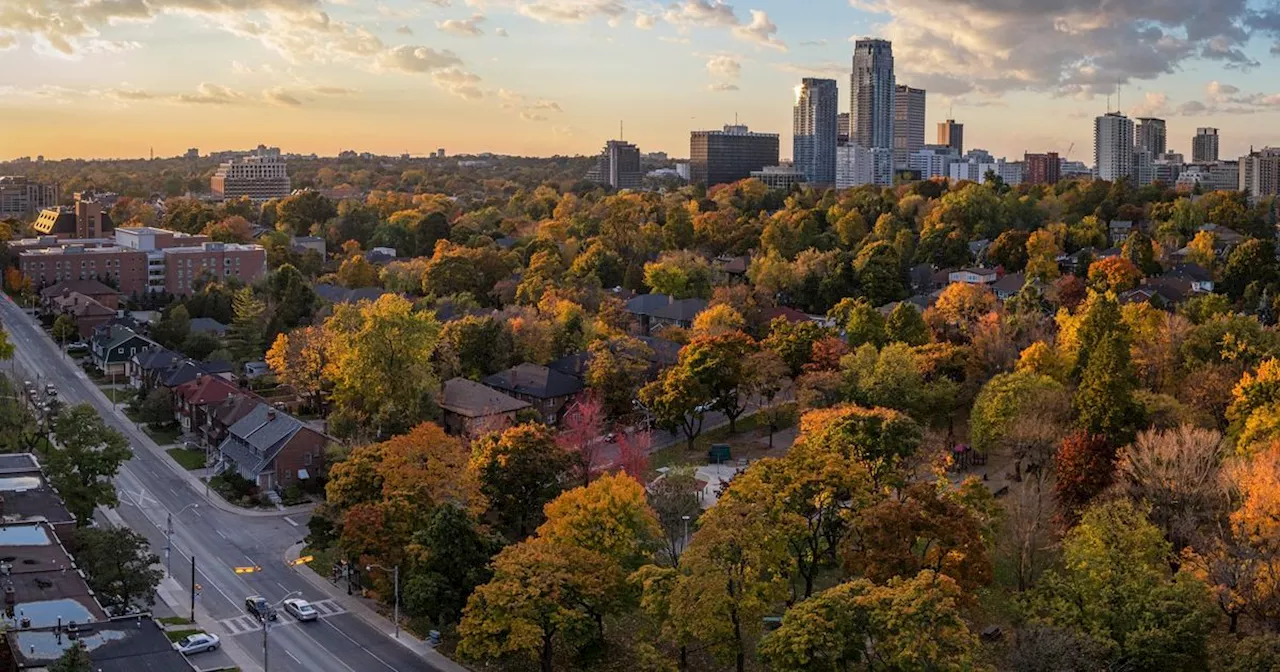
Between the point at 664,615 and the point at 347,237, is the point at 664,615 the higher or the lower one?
the lower one

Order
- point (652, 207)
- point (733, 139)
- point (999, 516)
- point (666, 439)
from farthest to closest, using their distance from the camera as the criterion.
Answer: point (733, 139) → point (652, 207) → point (666, 439) → point (999, 516)

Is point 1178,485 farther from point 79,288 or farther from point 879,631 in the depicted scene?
point 79,288

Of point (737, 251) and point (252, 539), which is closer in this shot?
point (252, 539)

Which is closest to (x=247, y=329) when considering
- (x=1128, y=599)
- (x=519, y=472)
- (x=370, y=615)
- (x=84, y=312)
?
(x=84, y=312)

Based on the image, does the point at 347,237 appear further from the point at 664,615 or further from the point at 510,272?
the point at 664,615

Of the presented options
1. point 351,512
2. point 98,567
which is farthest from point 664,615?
point 98,567

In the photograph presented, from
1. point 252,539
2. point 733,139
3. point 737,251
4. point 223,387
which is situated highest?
point 733,139
